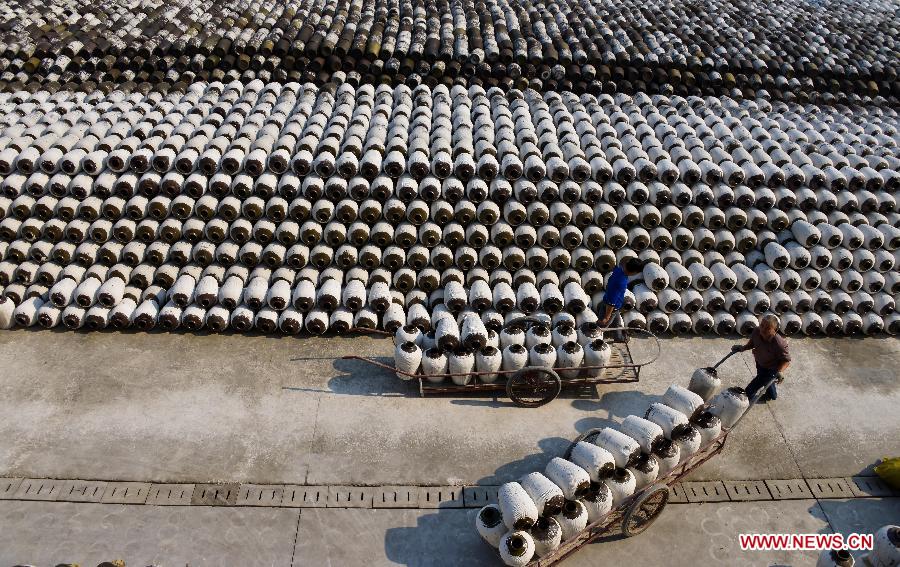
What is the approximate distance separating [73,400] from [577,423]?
6.87 meters

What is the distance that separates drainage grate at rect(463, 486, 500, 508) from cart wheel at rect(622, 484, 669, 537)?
1535mm

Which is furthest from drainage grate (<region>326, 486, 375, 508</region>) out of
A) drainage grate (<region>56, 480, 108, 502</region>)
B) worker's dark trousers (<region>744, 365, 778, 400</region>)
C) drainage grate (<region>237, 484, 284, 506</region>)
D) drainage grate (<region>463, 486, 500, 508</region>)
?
worker's dark trousers (<region>744, 365, 778, 400</region>)

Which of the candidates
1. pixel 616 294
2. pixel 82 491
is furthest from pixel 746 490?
pixel 82 491

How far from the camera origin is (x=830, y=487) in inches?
304

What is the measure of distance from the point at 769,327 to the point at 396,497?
5.16 meters

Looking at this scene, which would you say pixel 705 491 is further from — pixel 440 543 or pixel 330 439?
pixel 330 439

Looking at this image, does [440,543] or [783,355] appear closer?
[440,543]

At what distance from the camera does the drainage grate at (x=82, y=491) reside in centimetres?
711

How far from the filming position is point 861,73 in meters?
14.5

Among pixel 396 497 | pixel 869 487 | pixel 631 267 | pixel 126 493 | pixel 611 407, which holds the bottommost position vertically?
pixel 126 493

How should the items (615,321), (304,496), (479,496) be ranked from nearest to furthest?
(304,496) < (479,496) < (615,321)

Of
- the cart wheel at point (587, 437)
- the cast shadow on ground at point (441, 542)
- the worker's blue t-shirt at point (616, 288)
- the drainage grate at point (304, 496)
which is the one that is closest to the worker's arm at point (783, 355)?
the worker's blue t-shirt at point (616, 288)

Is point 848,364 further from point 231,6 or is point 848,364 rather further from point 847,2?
point 847,2

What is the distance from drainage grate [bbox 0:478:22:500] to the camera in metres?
7.07
